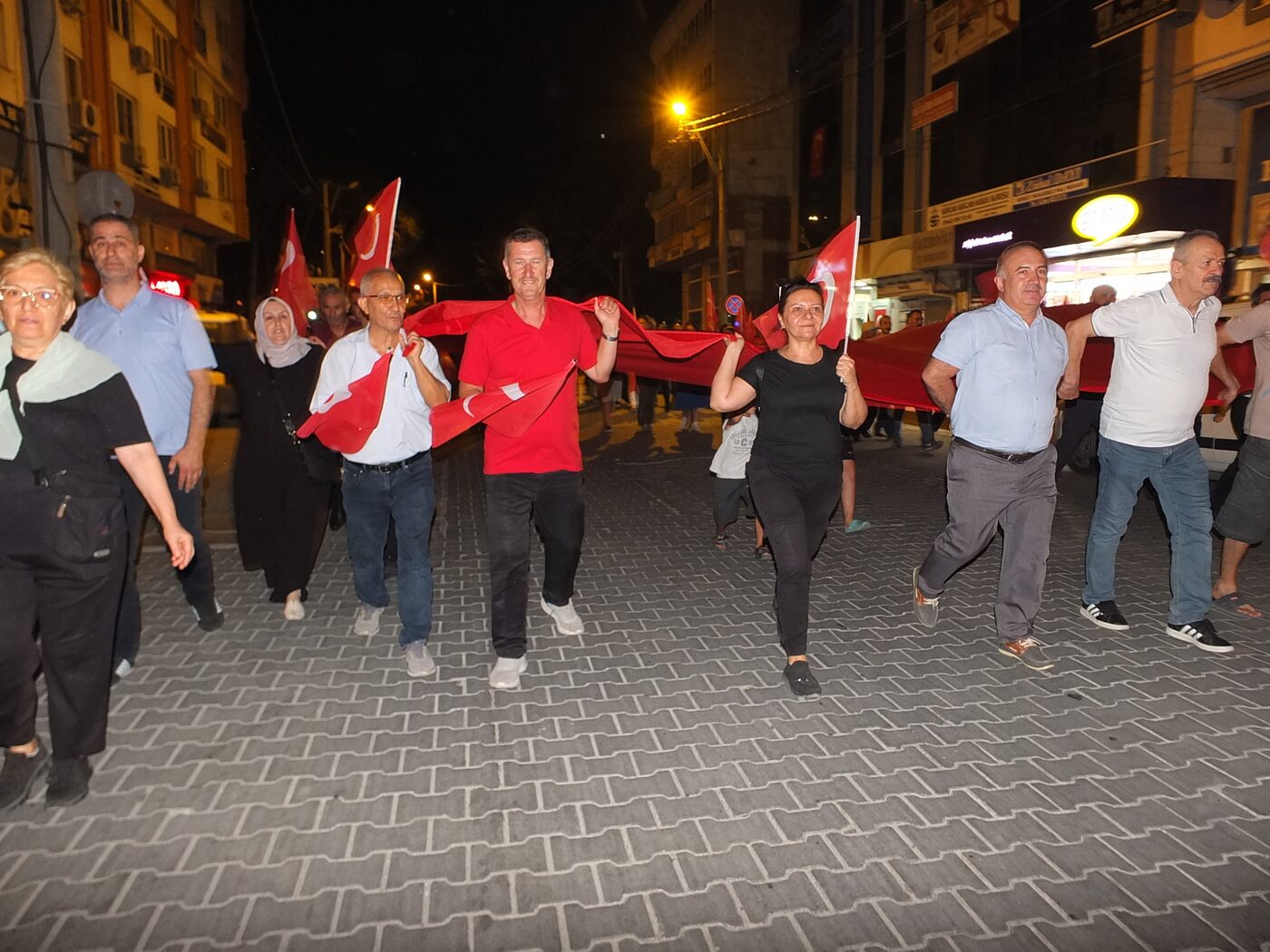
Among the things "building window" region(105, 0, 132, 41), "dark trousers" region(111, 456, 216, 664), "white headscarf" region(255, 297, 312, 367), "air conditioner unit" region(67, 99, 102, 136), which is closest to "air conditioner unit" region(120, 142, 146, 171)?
"air conditioner unit" region(67, 99, 102, 136)

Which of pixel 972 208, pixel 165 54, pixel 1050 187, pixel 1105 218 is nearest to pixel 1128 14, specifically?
pixel 1050 187

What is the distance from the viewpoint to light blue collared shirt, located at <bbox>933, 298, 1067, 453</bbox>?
4734mm

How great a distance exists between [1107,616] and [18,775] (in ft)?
19.0

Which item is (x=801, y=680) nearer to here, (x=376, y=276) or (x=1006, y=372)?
(x=1006, y=372)

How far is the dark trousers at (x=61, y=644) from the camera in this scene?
3256 mm

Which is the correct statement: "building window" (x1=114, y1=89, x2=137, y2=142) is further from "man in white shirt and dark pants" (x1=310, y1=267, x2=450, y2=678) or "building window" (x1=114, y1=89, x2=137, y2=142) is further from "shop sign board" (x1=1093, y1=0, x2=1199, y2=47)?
"man in white shirt and dark pants" (x1=310, y1=267, x2=450, y2=678)

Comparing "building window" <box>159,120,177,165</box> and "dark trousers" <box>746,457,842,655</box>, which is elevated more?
"building window" <box>159,120,177,165</box>

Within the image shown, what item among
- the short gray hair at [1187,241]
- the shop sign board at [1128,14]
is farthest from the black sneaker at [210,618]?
the shop sign board at [1128,14]

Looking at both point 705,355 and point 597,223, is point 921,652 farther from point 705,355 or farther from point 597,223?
point 597,223

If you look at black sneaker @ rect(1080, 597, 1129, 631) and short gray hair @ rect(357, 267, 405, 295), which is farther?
black sneaker @ rect(1080, 597, 1129, 631)

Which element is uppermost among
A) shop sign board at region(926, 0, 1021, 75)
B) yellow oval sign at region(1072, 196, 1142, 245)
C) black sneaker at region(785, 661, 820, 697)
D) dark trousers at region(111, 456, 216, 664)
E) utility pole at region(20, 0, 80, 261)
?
shop sign board at region(926, 0, 1021, 75)

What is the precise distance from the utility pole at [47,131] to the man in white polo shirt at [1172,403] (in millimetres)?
7453

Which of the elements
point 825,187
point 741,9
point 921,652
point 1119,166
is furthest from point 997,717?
point 741,9

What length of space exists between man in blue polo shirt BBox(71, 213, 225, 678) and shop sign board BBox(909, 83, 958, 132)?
24475 mm
